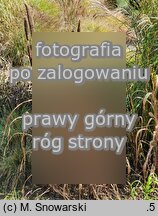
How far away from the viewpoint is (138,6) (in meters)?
5.50

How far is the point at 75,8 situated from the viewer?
6.06 meters

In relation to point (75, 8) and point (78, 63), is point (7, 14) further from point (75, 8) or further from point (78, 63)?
point (78, 63)

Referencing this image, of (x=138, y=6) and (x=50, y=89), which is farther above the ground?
(x=138, y=6)

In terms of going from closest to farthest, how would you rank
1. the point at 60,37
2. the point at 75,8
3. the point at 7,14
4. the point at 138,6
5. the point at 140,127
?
the point at 60,37, the point at 140,127, the point at 138,6, the point at 75,8, the point at 7,14

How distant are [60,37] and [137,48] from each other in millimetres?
920

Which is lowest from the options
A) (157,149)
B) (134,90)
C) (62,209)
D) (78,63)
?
(62,209)

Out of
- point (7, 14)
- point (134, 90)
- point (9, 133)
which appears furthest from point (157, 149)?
point (7, 14)

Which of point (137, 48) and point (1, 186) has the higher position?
point (137, 48)

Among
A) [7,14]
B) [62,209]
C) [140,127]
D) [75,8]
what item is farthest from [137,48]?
[7,14]

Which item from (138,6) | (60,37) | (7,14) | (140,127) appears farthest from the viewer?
(7,14)

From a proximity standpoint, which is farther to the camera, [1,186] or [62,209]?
[1,186]

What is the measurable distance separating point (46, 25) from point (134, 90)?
2.27m

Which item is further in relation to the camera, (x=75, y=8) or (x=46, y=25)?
(x=46, y=25)

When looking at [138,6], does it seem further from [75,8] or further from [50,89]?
[50,89]
